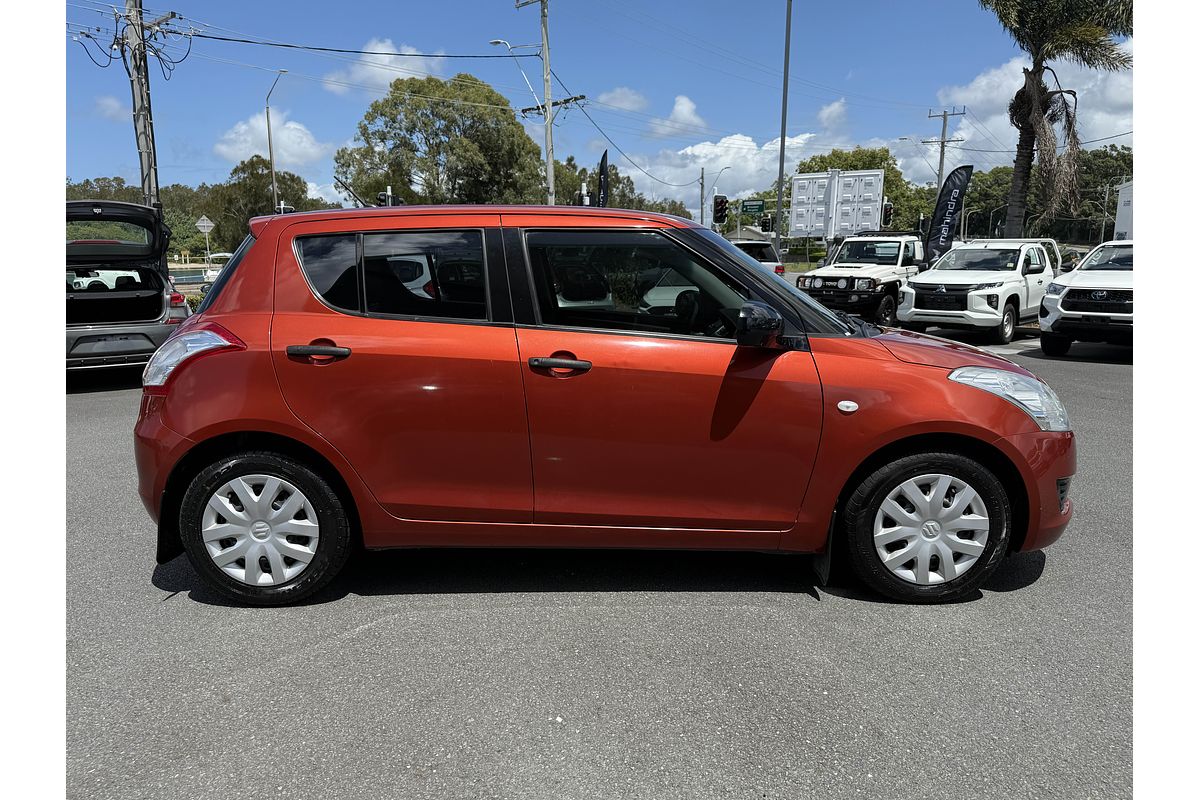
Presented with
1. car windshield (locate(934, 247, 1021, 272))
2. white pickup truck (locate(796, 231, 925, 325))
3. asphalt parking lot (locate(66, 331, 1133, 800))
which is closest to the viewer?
asphalt parking lot (locate(66, 331, 1133, 800))

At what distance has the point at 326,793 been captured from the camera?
237cm

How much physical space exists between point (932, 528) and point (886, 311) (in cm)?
1465

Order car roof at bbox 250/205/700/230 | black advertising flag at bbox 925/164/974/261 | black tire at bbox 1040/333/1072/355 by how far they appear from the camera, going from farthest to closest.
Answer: black advertising flag at bbox 925/164/974/261
black tire at bbox 1040/333/1072/355
car roof at bbox 250/205/700/230

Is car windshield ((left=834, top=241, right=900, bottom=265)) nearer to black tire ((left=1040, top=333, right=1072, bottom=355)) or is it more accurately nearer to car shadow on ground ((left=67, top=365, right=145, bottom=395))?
black tire ((left=1040, top=333, right=1072, bottom=355))


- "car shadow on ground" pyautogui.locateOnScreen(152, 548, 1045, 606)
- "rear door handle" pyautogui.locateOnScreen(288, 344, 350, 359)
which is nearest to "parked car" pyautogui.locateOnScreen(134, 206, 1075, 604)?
"rear door handle" pyautogui.locateOnScreen(288, 344, 350, 359)

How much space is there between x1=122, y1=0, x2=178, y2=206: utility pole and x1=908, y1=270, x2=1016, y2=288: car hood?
15.1 meters

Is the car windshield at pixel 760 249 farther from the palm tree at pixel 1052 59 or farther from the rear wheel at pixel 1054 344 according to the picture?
the palm tree at pixel 1052 59

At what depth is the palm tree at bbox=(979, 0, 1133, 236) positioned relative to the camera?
1991cm

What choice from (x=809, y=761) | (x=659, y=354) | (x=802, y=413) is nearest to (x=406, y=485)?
(x=659, y=354)

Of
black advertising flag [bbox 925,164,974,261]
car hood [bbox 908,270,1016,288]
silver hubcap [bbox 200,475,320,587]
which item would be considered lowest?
silver hubcap [bbox 200,475,320,587]

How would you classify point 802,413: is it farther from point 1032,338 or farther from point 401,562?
point 1032,338

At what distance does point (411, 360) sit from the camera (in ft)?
11.1

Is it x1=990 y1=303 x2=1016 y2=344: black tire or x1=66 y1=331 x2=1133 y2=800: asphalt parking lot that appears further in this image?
x1=990 y1=303 x2=1016 y2=344: black tire

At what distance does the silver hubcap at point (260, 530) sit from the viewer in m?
3.47
